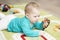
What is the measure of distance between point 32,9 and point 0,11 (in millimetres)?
655

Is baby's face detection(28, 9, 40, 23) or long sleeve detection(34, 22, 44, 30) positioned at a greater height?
baby's face detection(28, 9, 40, 23)

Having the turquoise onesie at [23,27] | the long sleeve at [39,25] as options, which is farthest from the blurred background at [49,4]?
the turquoise onesie at [23,27]

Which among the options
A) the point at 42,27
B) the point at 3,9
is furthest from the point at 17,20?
the point at 3,9

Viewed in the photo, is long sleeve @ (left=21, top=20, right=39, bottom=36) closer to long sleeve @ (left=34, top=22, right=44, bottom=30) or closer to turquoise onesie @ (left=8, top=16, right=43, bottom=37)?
turquoise onesie @ (left=8, top=16, right=43, bottom=37)

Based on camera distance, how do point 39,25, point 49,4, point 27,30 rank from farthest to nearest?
point 49,4
point 39,25
point 27,30

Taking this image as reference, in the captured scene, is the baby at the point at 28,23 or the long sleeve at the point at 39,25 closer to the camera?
the baby at the point at 28,23

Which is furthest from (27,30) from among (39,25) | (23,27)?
(39,25)

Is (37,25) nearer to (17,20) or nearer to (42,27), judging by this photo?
(42,27)

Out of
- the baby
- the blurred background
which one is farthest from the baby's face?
the blurred background

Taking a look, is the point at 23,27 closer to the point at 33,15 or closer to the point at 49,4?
the point at 33,15

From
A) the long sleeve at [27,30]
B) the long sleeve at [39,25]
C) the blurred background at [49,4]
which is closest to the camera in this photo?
the long sleeve at [27,30]

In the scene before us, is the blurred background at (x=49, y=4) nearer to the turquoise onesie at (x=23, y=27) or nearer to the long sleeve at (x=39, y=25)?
the long sleeve at (x=39, y=25)

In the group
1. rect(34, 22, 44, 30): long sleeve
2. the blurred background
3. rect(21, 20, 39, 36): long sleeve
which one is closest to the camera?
rect(21, 20, 39, 36): long sleeve

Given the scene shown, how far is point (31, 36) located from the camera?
1.32m
